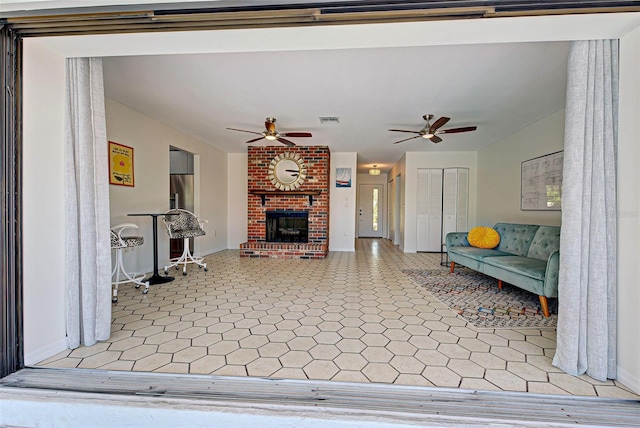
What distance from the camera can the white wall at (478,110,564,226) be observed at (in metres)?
3.84

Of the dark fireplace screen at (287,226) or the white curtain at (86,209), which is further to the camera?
the dark fireplace screen at (287,226)

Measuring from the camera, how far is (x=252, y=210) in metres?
6.23

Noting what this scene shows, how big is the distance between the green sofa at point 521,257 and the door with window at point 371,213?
5848 millimetres

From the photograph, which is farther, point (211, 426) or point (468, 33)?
point (468, 33)

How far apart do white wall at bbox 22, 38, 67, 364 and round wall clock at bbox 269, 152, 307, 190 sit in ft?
14.2

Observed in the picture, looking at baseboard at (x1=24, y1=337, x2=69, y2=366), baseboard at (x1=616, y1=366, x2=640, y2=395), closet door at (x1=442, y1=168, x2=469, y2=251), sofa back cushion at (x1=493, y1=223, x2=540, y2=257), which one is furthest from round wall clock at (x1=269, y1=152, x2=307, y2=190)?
baseboard at (x1=616, y1=366, x2=640, y2=395)

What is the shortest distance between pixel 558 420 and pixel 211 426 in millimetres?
1587

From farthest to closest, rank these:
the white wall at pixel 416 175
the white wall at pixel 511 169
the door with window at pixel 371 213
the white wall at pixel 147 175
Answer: the door with window at pixel 371 213 → the white wall at pixel 416 175 → the white wall at pixel 511 169 → the white wall at pixel 147 175

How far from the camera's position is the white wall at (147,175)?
361cm

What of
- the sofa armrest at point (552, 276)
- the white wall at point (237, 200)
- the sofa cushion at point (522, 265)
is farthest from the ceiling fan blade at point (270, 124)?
the sofa armrest at point (552, 276)

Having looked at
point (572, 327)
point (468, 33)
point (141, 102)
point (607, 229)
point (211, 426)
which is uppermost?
point (141, 102)

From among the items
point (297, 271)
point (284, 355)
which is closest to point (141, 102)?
point (297, 271)

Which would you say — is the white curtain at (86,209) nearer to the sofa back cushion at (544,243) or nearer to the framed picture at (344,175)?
the sofa back cushion at (544,243)

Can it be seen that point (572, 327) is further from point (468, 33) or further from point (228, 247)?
point (228, 247)
